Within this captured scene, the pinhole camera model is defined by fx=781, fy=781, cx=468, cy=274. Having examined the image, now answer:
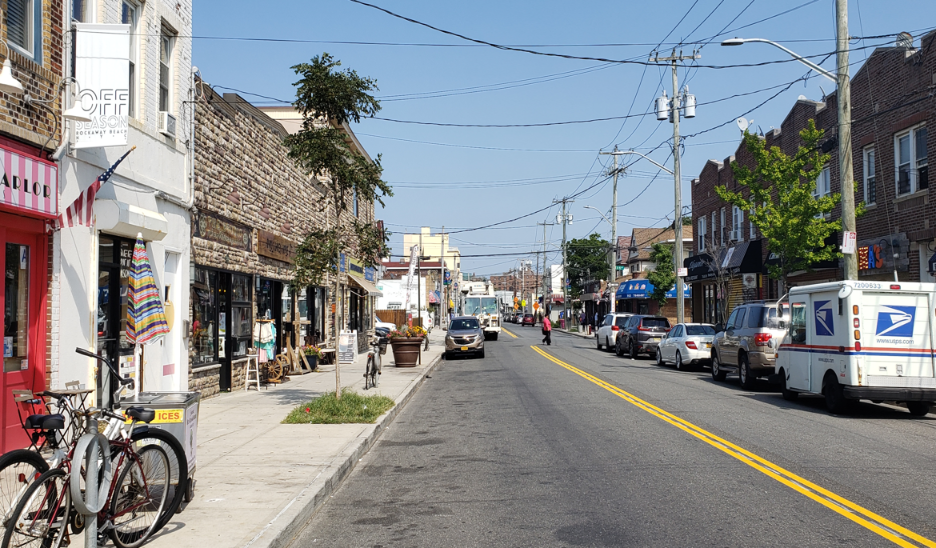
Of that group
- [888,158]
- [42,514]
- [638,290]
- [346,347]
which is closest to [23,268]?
[42,514]

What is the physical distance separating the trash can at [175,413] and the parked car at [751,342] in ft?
45.3

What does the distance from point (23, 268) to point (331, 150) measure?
5.58 meters

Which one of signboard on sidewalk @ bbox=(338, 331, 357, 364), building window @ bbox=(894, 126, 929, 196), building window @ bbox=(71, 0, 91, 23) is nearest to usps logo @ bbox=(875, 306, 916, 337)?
building window @ bbox=(894, 126, 929, 196)

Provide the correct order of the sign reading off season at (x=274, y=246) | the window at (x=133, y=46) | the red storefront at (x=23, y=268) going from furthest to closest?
the sign reading off season at (x=274, y=246) < the window at (x=133, y=46) < the red storefront at (x=23, y=268)

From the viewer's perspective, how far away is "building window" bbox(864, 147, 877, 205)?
936 inches

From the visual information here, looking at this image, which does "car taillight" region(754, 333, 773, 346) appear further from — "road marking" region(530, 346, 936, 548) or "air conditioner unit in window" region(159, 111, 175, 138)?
"air conditioner unit in window" region(159, 111, 175, 138)

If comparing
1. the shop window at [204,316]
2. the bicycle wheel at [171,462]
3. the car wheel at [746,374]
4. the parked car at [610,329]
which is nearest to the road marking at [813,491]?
the bicycle wheel at [171,462]

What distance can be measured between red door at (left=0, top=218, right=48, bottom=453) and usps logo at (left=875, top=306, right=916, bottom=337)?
506 inches

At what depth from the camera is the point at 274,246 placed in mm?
20719

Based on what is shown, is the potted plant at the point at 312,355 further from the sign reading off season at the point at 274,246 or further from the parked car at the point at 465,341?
the parked car at the point at 465,341

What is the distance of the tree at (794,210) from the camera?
896 inches

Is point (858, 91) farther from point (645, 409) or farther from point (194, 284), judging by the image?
point (194, 284)

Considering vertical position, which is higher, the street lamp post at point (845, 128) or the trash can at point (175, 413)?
the street lamp post at point (845, 128)

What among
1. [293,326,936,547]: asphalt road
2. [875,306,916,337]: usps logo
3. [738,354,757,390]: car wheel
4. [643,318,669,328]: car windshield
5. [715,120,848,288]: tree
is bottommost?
[293,326,936,547]: asphalt road
